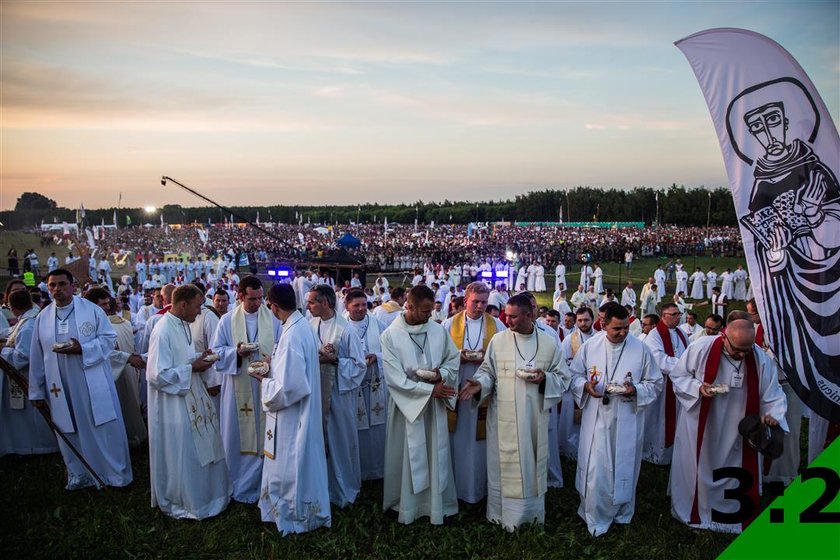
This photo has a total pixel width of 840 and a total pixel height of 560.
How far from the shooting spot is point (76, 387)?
7707mm

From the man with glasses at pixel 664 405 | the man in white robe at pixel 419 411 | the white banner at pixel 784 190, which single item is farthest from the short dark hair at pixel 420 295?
the man with glasses at pixel 664 405

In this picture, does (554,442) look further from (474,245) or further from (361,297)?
(474,245)

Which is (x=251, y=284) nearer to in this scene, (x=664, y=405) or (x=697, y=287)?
(x=664, y=405)

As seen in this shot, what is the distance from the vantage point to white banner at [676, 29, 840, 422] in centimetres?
555

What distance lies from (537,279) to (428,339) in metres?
27.8

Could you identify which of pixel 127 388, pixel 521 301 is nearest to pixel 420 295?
pixel 521 301

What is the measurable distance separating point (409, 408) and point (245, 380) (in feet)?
7.42

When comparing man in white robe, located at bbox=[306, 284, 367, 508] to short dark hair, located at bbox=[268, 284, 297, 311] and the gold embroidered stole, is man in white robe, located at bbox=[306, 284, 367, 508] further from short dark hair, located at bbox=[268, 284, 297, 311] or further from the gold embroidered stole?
the gold embroidered stole

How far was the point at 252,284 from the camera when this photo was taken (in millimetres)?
7547

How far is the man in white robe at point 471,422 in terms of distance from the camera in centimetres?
721

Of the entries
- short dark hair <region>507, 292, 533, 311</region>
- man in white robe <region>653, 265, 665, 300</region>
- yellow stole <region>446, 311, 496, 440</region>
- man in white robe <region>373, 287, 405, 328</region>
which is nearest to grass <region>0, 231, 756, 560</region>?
yellow stole <region>446, 311, 496, 440</region>

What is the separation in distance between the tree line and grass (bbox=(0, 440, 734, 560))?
67.3 meters

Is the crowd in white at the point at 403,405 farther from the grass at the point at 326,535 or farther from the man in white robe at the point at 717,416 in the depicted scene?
the grass at the point at 326,535

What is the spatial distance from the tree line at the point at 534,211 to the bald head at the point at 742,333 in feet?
218
